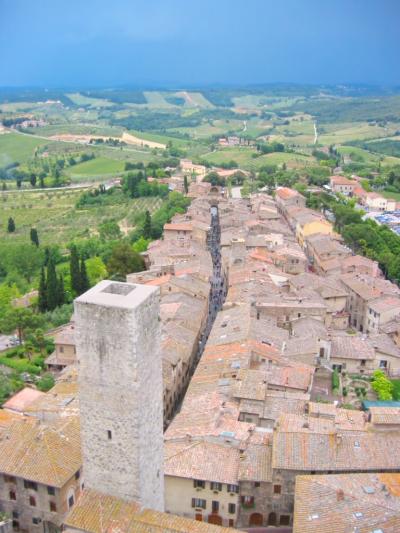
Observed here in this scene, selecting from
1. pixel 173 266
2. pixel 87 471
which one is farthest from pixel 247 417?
pixel 173 266

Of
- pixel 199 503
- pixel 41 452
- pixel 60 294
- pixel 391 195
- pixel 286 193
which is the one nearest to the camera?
pixel 41 452

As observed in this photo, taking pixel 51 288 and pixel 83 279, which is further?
pixel 83 279

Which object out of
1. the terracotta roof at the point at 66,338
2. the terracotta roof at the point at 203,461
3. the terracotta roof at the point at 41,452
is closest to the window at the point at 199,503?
the terracotta roof at the point at 203,461

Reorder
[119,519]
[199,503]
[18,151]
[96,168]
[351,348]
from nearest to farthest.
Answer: [119,519] → [199,503] → [351,348] → [96,168] → [18,151]

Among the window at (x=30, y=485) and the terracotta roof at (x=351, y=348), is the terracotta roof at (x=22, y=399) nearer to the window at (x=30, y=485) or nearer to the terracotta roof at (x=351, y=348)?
the window at (x=30, y=485)

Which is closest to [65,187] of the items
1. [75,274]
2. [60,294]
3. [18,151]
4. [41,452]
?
[18,151]

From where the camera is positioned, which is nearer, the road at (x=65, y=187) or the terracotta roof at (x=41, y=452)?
the terracotta roof at (x=41, y=452)

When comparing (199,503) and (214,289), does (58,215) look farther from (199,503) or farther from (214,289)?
(199,503)
